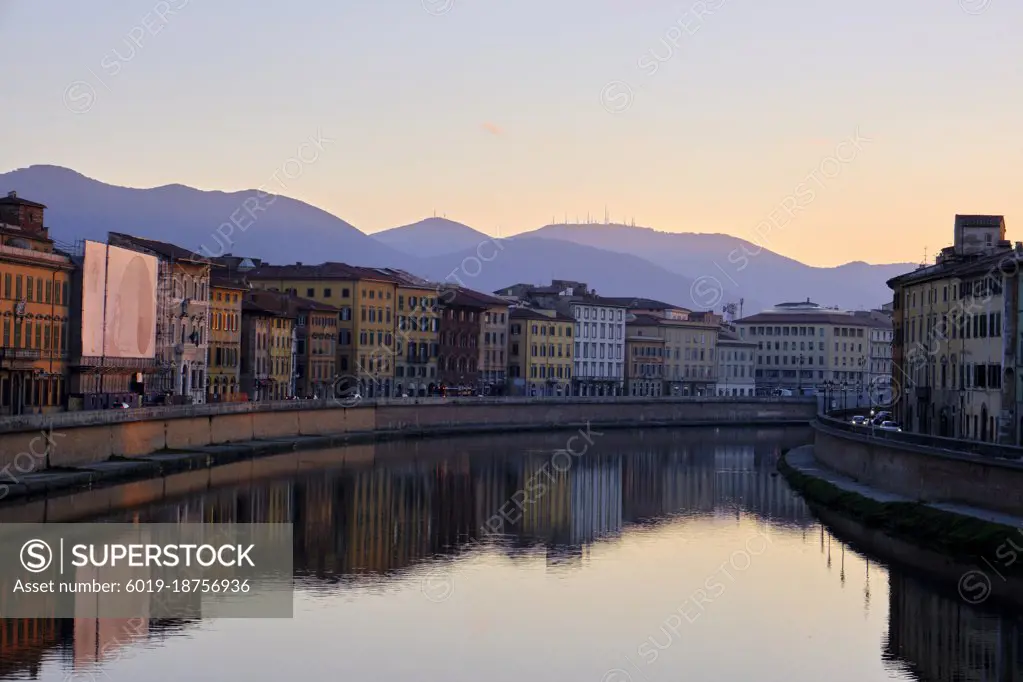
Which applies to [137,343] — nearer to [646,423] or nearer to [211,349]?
[211,349]

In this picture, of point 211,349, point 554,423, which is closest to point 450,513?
point 211,349

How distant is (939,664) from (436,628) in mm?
12208

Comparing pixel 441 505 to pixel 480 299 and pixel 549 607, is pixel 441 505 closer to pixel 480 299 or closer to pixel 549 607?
pixel 549 607

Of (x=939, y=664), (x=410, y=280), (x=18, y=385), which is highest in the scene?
(x=410, y=280)

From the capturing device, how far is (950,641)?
4031cm

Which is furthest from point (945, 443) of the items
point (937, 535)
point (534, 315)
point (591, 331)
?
point (591, 331)

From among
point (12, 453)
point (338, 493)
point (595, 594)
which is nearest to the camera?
point (595, 594)

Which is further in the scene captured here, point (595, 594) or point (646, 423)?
point (646, 423)

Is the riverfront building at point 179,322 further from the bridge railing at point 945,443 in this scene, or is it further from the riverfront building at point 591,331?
the riverfront building at point 591,331

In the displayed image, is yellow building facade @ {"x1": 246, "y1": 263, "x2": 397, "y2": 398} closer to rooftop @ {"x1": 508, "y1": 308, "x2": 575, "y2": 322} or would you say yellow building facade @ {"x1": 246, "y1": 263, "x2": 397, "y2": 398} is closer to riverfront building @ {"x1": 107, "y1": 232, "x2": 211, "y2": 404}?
rooftop @ {"x1": 508, "y1": 308, "x2": 575, "y2": 322}

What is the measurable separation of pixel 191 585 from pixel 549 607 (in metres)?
10.1

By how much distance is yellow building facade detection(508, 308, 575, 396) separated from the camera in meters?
162

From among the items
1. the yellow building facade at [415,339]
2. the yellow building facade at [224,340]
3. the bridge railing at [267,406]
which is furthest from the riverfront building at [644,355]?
the yellow building facade at [224,340]

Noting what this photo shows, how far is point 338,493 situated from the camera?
7125cm
